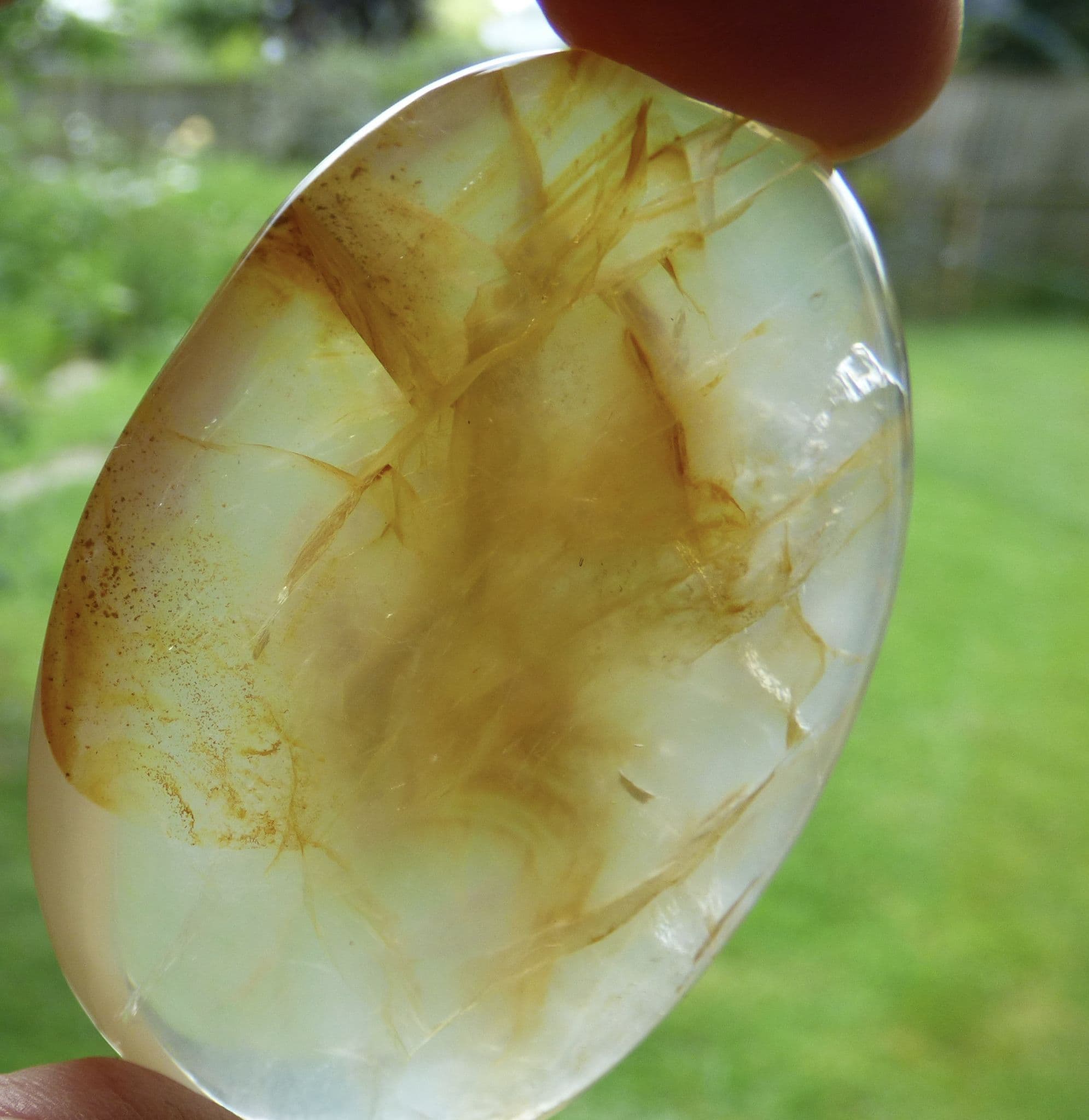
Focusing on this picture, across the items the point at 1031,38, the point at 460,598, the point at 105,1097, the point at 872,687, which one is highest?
the point at 460,598

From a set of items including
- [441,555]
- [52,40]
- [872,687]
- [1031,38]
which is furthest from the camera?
[1031,38]

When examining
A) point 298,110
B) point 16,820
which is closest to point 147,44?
point 298,110

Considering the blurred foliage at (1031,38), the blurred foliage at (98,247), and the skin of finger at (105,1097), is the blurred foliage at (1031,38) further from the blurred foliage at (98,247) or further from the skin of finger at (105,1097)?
the skin of finger at (105,1097)

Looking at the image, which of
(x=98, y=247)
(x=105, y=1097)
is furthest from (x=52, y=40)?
(x=105, y=1097)

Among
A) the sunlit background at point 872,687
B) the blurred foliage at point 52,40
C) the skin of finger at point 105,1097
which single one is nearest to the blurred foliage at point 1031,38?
the sunlit background at point 872,687

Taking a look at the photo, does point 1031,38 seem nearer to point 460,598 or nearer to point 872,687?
point 872,687

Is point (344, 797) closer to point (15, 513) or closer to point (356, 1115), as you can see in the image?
point (356, 1115)
